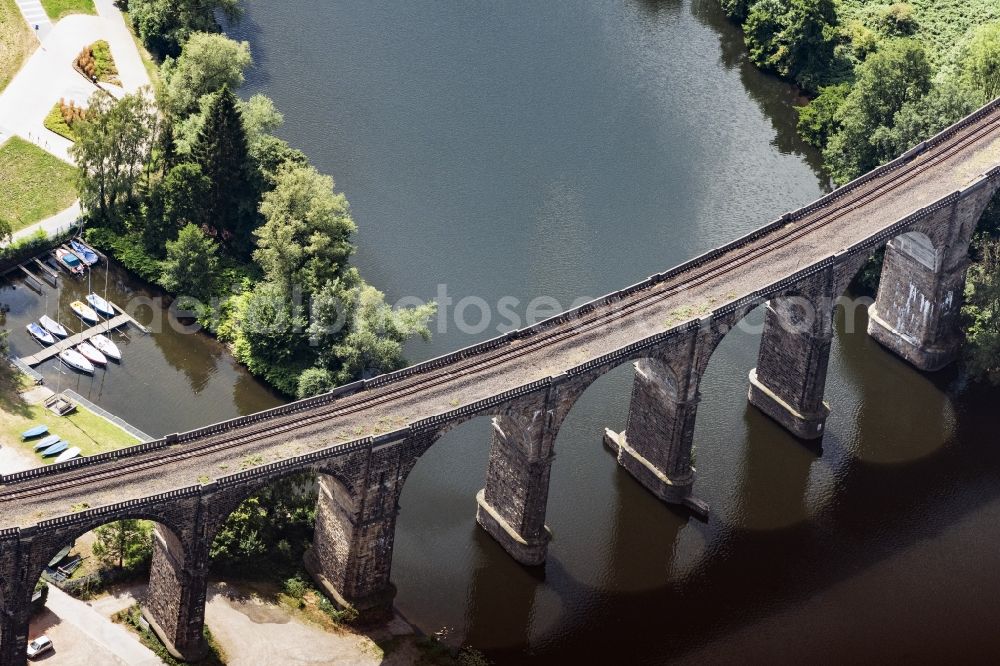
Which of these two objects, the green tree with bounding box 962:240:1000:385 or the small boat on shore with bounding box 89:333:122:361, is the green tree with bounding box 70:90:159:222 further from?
the green tree with bounding box 962:240:1000:385

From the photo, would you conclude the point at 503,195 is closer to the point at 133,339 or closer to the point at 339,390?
the point at 133,339

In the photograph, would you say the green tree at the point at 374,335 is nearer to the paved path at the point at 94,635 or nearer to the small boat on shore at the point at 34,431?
the small boat on shore at the point at 34,431

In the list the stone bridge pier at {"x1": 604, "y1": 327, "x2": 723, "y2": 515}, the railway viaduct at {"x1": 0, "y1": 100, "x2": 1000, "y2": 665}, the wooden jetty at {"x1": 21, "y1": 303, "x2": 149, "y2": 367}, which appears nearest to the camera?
the railway viaduct at {"x1": 0, "y1": 100, "x2": 1000, "y2": 665}

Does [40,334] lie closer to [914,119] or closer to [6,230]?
[6,230]

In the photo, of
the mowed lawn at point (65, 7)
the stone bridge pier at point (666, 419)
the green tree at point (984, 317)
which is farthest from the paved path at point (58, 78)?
the green tree at point (984, 317)

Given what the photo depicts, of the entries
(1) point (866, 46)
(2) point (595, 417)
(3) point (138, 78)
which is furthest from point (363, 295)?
(1) point (866, 46)

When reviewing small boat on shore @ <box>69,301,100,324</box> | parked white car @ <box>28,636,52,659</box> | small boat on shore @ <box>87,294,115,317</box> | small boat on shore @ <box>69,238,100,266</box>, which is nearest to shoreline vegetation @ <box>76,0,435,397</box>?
small boat on shore @ <box>69,238,100,266</box>

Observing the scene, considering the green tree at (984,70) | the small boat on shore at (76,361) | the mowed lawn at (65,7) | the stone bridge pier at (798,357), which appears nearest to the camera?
the stone bridge pier at (798,357)
